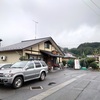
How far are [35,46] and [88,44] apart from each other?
46768 mm

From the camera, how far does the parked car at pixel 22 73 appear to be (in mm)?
8992

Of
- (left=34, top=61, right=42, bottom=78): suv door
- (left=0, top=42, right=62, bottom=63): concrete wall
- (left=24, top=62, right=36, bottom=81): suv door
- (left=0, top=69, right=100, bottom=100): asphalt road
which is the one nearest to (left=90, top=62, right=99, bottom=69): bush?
(left=0, top=42, right=62, bottom=63): concrete wall

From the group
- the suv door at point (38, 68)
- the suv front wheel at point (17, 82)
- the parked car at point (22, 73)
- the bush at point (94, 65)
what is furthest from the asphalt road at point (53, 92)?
the bush at point (94, 65)

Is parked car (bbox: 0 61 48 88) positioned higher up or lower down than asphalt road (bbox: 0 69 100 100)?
higher up

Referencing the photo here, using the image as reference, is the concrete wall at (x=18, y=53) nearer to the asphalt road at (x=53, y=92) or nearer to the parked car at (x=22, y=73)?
the parked car at (x=22, y=73)

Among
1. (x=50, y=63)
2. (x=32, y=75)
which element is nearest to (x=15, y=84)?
(x=32, y=75)

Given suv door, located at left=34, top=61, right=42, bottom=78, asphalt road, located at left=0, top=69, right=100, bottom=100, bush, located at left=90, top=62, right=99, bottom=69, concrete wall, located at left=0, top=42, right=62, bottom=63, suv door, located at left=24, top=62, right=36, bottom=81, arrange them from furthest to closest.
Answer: bush, located at left=90, top=62, right=99, bottom=69 < concrete wall, located at left=0, top=42, right=62, bottom=63 < suv door, located at left=34, top=61, right=42, bottom=78 < suv door, located at left=24, top=62, right=36, bottom=81 < asphalt road, located at left=0, top=69, right=100, bottom=100

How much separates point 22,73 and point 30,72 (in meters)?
1.02

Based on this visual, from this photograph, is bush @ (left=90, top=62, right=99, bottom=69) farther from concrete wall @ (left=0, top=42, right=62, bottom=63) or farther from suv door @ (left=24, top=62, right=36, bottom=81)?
suv door @ (left=24, top=62, right=36, bottom=81)

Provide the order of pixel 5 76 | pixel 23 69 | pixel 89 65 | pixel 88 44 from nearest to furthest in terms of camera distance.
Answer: pixel 5 76 → pixel 23 69 → pixel 89 65 → pixel 88 44

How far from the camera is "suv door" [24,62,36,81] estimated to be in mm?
10361

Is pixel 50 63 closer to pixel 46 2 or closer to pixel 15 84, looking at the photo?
pixel 46 2

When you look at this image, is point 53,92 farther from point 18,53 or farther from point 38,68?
point 18,53

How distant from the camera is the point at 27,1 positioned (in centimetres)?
1227
